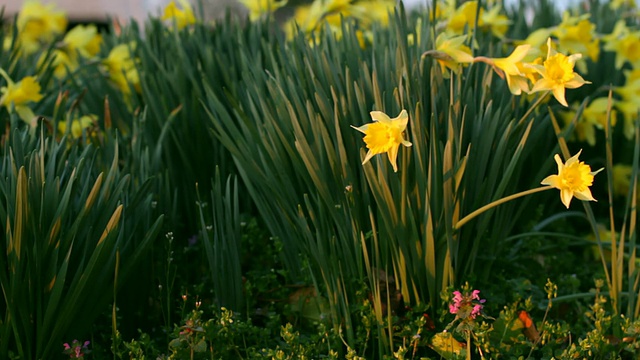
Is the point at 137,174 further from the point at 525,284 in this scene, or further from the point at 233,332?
the point at 525,284

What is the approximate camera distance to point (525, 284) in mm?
2021

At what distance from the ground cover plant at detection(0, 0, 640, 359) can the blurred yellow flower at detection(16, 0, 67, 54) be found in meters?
1.15

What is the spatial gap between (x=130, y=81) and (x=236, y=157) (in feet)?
2.75

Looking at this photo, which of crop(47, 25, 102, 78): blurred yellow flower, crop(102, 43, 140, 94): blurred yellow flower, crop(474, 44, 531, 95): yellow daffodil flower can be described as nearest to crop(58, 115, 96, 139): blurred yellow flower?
crop(102, 43, 140, 94): blurred yellow flower

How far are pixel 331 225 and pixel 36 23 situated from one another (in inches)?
89.0

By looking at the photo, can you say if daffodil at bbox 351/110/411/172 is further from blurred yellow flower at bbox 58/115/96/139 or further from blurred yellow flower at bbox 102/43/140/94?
blurred yellow flower at bbox 102/43/140/94

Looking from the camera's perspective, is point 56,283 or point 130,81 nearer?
point 56,283

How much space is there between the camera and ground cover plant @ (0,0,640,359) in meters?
1.75

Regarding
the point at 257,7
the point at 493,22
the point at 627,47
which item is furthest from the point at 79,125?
the point at 627,47

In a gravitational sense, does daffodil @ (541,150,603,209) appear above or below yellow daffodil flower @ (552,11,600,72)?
below

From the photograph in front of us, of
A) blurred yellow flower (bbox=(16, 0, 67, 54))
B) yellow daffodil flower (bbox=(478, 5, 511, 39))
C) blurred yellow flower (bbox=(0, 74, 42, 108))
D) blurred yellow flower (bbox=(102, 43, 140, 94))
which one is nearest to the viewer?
blurred yellow flower (bbox=(0, 74, 42, 108))

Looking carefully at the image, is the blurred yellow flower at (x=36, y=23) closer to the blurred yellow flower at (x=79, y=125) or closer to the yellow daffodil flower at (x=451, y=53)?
the blurred yellow flower at (x=79, y=125)

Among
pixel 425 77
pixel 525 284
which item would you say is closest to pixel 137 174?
pixel 425 77

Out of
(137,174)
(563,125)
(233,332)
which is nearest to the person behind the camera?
(233,332)
